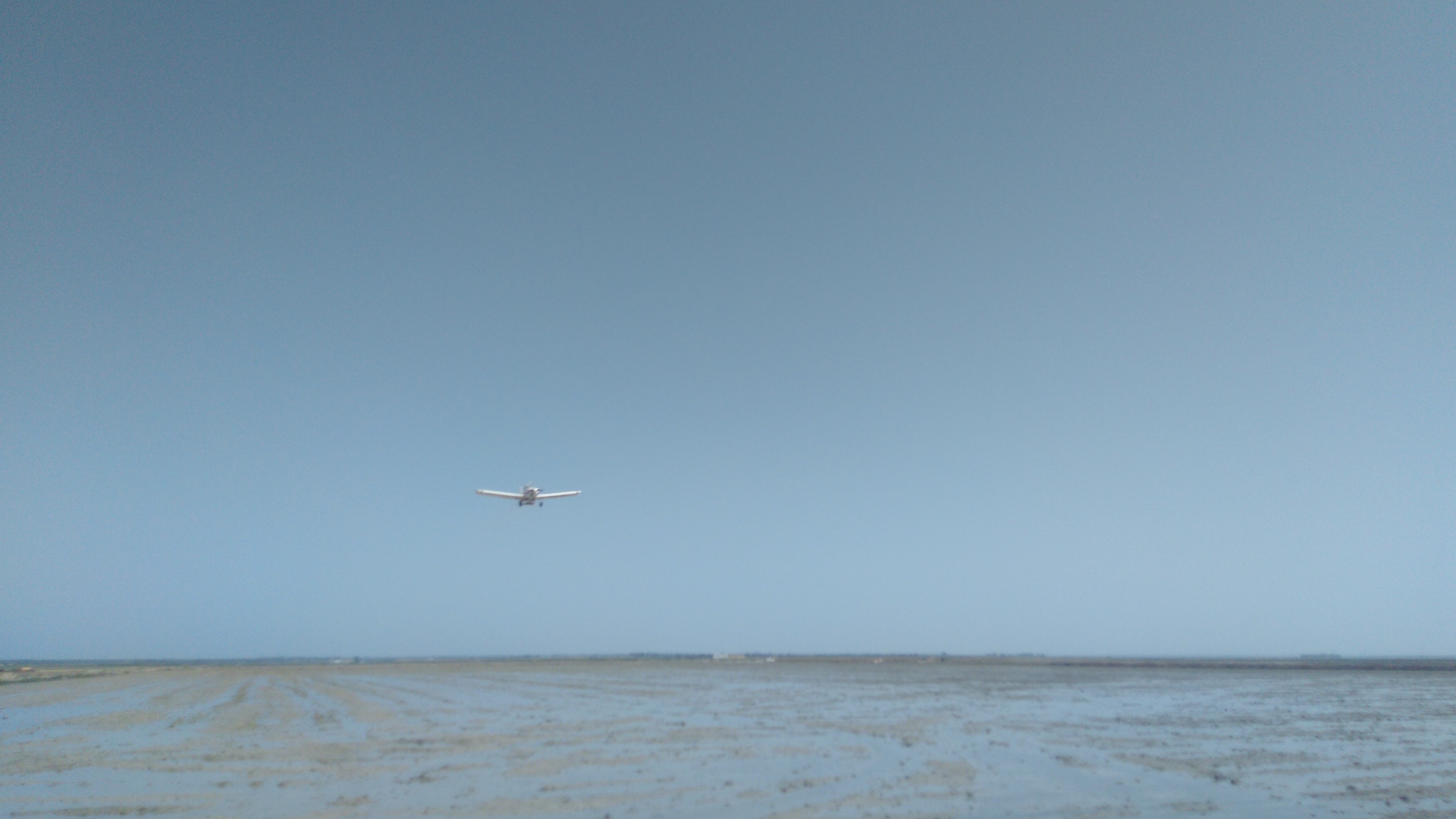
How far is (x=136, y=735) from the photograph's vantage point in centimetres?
2372

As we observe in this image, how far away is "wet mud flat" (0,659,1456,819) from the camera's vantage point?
14625mm

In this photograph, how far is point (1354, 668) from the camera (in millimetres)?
76438

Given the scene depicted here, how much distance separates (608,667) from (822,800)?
8180 cm

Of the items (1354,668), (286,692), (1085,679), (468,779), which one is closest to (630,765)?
(468,779)

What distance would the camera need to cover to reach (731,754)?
20219mm

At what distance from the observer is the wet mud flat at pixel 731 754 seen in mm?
14625

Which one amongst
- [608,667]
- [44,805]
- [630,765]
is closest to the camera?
[44,805]

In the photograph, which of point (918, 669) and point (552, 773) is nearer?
point (552, 773)

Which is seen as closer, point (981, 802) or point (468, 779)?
point (981, 802)

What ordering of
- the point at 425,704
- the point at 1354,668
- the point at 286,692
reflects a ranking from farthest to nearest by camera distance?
the point at 1354,668
the point at 286,692
the point at 425,704

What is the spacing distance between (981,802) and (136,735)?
26955 mm

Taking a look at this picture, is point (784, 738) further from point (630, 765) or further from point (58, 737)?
point (58, 737)

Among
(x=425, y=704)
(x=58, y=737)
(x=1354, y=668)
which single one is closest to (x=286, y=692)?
(x=425, y=704)

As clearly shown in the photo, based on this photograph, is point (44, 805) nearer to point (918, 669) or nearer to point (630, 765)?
point (630, 765)
